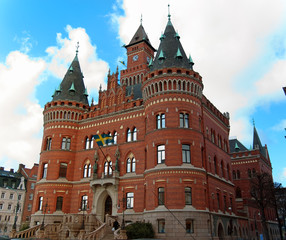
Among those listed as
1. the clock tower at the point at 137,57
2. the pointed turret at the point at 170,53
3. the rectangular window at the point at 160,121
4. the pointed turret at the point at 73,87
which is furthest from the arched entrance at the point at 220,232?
the clock tower at the point at 137,57

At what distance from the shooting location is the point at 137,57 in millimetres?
55156

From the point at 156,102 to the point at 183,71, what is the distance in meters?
4.90

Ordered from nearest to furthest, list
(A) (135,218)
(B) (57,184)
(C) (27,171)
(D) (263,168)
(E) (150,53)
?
(A) (135,218)
(B) (57,184)
(E) (150,53)
(D) (263,168)
(C) (27,171)

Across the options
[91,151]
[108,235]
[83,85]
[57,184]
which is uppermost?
[83,85]

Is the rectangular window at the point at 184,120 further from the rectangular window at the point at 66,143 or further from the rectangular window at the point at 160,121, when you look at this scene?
the rectangular window at the point at 66,143

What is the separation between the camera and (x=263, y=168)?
6072 cm

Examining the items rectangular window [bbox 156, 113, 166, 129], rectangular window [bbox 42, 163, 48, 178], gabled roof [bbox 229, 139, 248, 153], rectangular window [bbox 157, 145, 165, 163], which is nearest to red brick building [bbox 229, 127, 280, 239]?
gabled roof [bbox 229, 139, 248, 153]

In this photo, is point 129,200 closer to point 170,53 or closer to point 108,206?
point 108,206

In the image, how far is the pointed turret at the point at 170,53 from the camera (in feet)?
117

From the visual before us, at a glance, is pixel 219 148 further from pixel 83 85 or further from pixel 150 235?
pixel 83 85

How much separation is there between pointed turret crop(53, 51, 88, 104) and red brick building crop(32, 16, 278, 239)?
0.17 m

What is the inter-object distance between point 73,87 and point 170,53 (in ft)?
55.5

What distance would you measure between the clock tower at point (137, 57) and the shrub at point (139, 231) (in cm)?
2841

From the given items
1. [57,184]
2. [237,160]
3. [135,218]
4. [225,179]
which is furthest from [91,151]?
[237,160]
